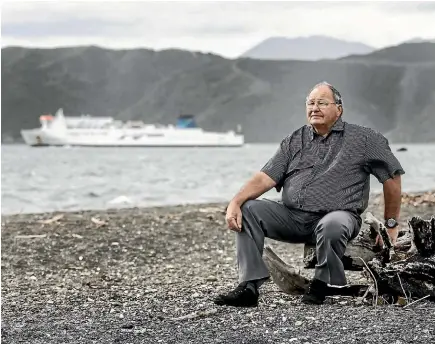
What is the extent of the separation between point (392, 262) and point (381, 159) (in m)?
0.65

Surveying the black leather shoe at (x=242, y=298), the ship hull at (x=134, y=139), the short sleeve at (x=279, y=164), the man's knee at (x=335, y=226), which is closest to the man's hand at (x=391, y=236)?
the man's knee at (x=335, y=226)

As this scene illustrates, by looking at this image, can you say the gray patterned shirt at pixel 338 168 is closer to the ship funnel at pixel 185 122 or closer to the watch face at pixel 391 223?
the watch face at pixel 391 223

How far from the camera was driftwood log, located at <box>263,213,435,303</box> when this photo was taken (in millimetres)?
4977

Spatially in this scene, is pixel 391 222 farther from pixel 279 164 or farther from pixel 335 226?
pixel 279 164

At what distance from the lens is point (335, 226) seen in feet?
15.7

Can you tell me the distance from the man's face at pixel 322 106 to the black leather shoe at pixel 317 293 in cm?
94

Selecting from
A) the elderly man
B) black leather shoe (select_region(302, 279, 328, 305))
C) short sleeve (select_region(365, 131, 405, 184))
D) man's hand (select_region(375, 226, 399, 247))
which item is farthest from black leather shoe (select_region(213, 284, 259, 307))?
short sleeve (select_region(365, 131, 405, 184))

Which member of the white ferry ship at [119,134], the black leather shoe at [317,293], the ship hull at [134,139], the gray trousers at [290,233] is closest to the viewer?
the gray trousers at [290,233]

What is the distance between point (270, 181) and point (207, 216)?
269 inches

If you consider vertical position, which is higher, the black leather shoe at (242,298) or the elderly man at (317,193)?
the elderly man at (317,193)

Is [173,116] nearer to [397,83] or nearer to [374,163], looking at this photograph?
[397,83]

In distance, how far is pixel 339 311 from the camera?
4.75 m

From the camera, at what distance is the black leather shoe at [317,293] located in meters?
4.95

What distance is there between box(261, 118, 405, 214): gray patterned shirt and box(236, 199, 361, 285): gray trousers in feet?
0.25
